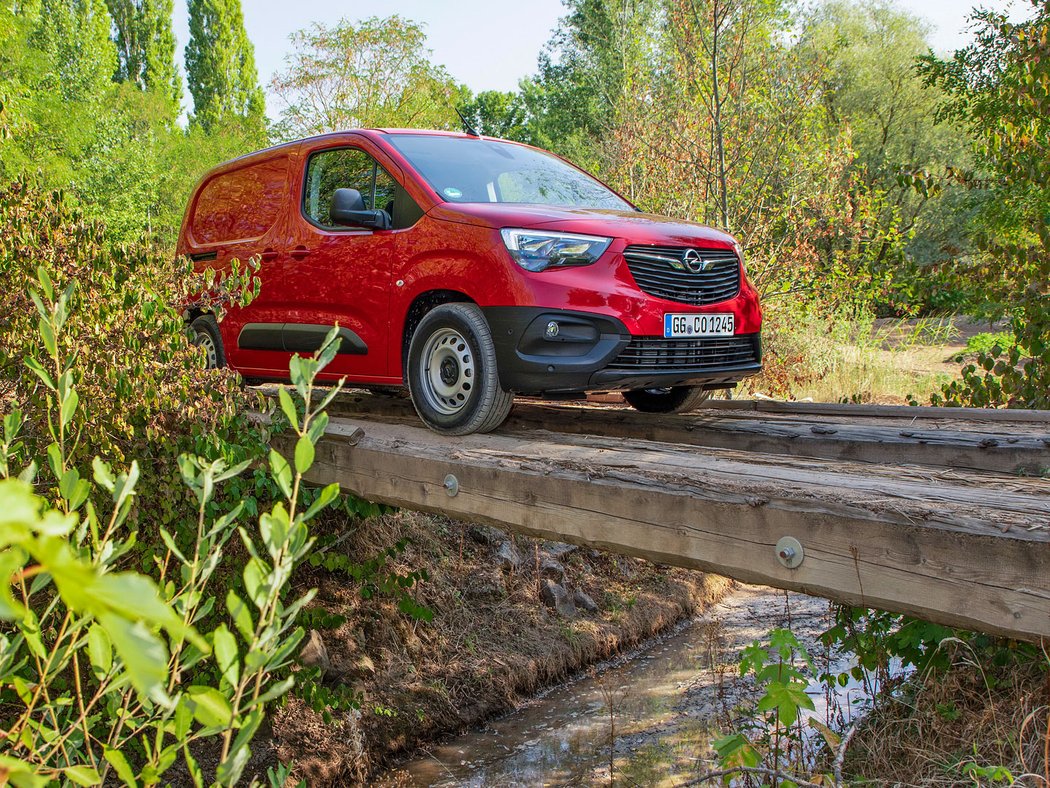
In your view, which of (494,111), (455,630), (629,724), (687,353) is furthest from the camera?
(494,111)

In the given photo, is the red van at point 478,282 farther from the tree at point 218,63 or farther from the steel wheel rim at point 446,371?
the tree at point 218,63

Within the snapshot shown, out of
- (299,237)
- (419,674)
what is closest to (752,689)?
(419,674)

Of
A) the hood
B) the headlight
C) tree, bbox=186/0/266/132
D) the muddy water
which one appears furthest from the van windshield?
tree, bbox=186/0/266/132

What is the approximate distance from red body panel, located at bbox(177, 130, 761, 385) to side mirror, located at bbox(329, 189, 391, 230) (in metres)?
0.09

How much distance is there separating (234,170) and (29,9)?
1989 centimetres

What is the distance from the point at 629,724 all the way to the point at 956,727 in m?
2.75

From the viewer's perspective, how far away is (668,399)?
6.20 metres

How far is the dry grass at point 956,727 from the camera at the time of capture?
3834 millimetres

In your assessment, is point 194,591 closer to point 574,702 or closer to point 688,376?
point 688,376

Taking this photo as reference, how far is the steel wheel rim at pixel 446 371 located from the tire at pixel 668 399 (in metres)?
1.70

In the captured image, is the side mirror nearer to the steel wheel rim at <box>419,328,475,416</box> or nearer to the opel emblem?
the steel wheel rim at <box>419,328,475,416</box>

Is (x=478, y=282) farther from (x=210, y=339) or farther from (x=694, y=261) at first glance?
(x=210, y=339)

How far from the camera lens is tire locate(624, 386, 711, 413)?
20.1 feet

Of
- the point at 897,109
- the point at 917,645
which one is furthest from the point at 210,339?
the point at 897,109
